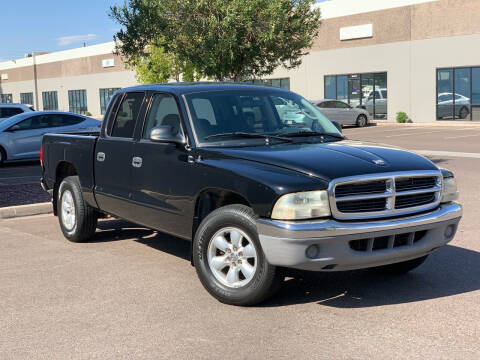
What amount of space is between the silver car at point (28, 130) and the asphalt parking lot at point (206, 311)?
11.3m

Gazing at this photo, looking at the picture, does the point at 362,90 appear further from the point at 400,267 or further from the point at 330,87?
the point at 400,267

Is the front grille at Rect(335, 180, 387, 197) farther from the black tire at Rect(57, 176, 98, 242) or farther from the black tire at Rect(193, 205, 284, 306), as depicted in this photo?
the black tire at Rect(57, 176, 98, 242)

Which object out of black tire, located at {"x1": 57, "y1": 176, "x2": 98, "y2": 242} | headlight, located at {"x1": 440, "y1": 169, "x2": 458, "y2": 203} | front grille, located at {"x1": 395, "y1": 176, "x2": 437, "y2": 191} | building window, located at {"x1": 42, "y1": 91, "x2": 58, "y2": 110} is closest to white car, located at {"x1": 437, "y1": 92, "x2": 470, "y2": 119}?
black tire, located at {"x1": 57, "y1": 176, "x2": 98, "y2": 242}

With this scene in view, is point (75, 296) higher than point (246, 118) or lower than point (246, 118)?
lower

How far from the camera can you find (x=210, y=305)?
5316 mm

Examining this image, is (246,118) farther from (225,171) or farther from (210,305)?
(210,305)

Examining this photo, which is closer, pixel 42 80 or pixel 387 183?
pixel 387 183

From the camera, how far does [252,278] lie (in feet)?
16.8

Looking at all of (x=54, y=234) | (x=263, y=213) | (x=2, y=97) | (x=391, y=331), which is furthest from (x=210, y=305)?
(x=2, y=97)

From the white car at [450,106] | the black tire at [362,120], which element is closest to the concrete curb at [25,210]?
the black tire at [362,120]

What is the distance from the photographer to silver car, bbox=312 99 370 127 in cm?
3303

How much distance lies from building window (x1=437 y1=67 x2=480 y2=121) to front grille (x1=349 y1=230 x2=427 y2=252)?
97.0 feet

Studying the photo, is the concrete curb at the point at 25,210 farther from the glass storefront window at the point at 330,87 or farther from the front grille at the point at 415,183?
the glass storefront window at the point at 330,87

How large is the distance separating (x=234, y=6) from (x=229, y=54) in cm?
113
